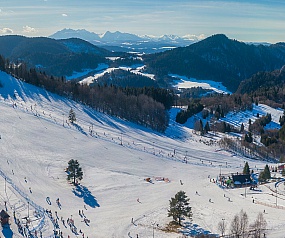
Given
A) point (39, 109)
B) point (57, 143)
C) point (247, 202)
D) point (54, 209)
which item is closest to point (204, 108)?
point (39, 109)

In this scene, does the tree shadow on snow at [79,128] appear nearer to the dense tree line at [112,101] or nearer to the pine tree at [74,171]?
the dense tree line at [112,101]

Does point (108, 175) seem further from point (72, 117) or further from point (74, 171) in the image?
point (72, 117)

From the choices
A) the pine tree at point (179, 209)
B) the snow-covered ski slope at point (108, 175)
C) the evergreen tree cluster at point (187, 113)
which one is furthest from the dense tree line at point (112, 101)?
the pine tree at point (179, 209)

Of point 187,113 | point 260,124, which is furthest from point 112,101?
point 260,124

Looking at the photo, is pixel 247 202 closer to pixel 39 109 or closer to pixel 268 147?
pixel 268 147

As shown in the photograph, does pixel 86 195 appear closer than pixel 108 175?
Yes

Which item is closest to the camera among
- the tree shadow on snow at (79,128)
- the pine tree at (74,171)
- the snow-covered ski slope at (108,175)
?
the snow-covered ski slope at (108,175)
